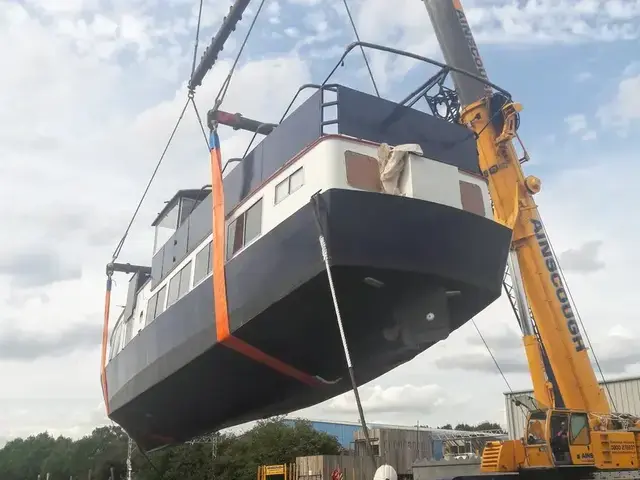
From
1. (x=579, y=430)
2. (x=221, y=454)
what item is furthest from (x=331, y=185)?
(x=221, y=454)

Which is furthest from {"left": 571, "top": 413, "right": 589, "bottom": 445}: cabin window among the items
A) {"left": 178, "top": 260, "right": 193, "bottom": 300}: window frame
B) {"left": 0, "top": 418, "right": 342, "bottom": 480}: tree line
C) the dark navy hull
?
{"left": 0, "top": 418, "right": 342, "bottom": 480}: tree line

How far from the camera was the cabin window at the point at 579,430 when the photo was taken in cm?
766

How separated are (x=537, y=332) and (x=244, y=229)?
15.0 ft

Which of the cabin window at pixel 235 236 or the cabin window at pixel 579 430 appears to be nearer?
the cabin window at pixel 235 236

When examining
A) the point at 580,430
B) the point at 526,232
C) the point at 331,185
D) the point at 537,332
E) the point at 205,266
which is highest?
the point at 526,232

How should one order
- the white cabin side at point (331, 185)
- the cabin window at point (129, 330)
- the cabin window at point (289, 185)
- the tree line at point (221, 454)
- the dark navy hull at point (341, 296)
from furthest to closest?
the tree line at point (221, 454)
the cabin window at point (129, 330)
the cabin window at point (289, 185)
the white cabin side at point (331, 185)
the dark navy hull at point (341, 296)

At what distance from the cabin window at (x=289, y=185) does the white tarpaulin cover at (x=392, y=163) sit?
851mm

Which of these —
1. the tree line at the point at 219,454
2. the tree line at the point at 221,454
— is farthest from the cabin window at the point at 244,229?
the tree line at the point at 219,454

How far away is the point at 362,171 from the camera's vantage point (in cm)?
642

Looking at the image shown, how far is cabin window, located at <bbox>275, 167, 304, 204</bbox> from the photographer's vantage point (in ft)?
21.6

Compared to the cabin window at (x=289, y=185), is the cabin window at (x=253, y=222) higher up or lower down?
lower down

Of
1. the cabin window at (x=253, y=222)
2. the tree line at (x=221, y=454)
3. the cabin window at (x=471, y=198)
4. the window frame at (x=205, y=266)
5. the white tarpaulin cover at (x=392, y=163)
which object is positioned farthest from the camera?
the tree line at (x=221, y=454)

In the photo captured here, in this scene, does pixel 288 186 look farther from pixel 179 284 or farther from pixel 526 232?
pixel 526 232

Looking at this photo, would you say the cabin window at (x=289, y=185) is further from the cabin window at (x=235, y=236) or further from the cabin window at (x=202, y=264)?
the cabin window at (x=202, y=264)
